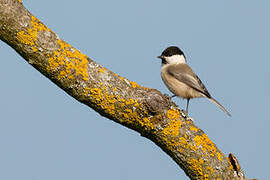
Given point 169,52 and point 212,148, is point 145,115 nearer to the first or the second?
point 212,148

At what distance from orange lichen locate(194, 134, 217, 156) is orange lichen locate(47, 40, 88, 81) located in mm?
1208

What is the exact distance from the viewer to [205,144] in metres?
3.34

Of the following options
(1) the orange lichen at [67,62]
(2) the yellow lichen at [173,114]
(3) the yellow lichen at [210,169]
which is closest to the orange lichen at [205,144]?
(3) the yellow lichen at [210,169]

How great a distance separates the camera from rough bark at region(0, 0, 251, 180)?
10.0ft

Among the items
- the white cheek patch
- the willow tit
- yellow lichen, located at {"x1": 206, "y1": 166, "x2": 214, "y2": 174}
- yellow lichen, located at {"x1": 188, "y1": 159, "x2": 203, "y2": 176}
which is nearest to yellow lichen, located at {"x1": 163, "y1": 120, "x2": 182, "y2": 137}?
yellow lichen, located at {"x1": 188, "y1": 159, "x2": 203, "y2": 176}

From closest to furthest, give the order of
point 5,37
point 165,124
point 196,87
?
point 5,37, point 165,124, point 196,87

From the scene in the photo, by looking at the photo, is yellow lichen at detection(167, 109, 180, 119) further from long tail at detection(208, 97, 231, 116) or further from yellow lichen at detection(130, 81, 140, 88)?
long tail at detection(208, 97, 231, 116)

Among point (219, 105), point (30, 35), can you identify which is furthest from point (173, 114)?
point (219, 105)

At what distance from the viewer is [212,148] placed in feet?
11.0

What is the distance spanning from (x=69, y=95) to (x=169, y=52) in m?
3.30

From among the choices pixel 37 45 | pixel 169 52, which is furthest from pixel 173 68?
pixel 37 45

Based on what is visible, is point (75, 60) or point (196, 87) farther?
point (196, 87)

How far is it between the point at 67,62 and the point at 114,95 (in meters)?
0.52

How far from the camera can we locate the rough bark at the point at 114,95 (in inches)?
120
